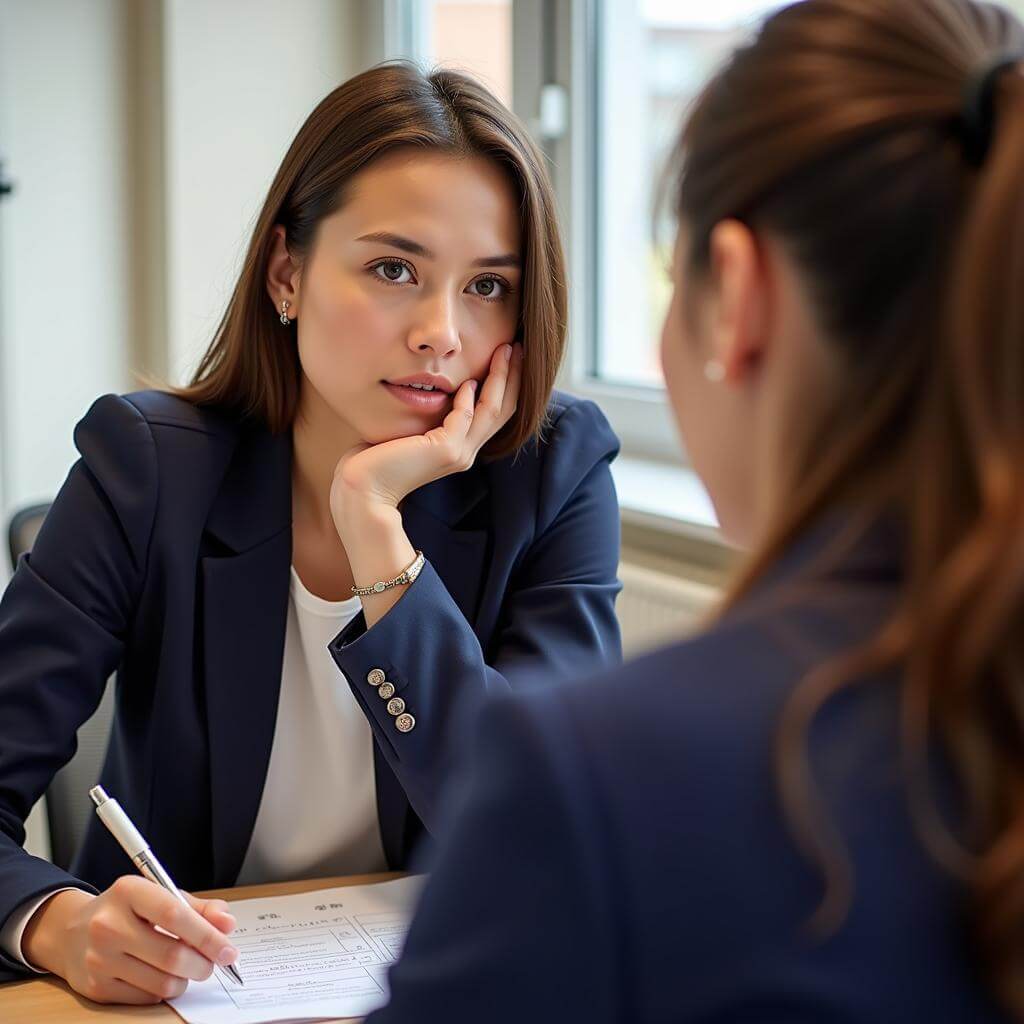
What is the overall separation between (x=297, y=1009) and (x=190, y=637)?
520 mm

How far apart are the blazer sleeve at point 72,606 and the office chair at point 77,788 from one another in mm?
199

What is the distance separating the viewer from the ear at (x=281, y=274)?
5.29 ft

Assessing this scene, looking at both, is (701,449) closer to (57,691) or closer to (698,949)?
(698,949)

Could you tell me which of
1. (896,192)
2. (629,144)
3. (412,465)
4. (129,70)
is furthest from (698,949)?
(129,70)

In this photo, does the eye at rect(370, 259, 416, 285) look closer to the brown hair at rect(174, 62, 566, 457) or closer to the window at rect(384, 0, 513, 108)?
the brown hair at rect(174, 62, 566, 457)

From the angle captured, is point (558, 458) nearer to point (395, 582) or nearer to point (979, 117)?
point (395, 582)

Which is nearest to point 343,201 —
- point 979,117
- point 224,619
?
point 224,619

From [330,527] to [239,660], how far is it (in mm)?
209

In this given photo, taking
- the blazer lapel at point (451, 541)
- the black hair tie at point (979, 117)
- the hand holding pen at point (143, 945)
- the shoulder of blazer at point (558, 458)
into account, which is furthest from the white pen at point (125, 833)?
the black hair tie at point (979, 117)

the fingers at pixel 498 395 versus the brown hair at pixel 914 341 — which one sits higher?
the brown hair at pixel 914 341

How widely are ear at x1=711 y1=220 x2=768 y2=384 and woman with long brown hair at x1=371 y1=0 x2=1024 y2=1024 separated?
2 centimetres

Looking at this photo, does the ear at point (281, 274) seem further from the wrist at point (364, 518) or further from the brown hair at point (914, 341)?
the brown hair at point (914, 341)

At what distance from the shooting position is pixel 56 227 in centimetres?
307

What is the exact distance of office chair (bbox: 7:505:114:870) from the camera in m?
1.67
